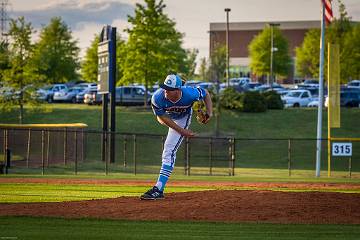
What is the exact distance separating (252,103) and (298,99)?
922cm

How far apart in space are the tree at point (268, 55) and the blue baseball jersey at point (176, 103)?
70.1 metres

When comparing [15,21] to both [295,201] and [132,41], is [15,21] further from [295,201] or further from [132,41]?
[295,201]

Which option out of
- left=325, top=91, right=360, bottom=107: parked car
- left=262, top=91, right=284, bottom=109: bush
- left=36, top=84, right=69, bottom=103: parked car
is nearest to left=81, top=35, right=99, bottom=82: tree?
left=36, top=84, right=69, bottom=103: parked car

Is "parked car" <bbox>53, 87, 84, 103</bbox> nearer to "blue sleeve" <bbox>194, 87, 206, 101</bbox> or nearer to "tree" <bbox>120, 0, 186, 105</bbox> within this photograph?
"tree" <bbox>120, 0, 186, 105</bbox>

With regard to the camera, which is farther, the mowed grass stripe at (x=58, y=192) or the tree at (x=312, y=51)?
the tree at (x=312, y=51)

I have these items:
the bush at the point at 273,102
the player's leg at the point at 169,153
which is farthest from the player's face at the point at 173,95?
the bush at the point at 273,102

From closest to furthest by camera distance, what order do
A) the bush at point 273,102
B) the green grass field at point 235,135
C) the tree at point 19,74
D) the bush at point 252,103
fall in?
the green grass field at point 235,135, the tree at point 19,74, the bush at point 252,103, the bush at point 273,102

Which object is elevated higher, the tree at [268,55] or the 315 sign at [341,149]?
the tree at [268,55]

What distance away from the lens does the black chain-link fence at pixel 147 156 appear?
112ft

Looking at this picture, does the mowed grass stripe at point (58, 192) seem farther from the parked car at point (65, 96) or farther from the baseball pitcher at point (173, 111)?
the parked car at point (65, 96)

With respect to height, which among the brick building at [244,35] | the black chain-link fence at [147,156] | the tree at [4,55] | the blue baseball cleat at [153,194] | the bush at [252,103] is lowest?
the black chain-link fence at [147,156]

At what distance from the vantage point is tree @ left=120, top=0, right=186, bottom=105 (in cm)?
5709

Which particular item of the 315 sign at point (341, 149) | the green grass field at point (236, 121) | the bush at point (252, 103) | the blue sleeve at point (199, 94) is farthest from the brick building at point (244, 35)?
the blue sleeve at point (199, 94)

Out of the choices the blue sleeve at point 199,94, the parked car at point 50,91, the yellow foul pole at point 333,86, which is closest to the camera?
the blue sleeve at point 199,94
